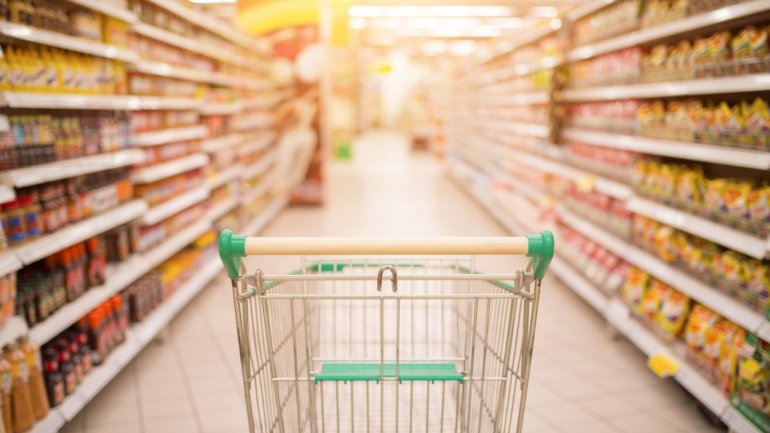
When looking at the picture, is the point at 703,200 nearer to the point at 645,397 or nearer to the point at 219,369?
the point at 645,397

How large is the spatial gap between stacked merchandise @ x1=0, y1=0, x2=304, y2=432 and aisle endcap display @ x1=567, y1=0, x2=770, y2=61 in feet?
10.0

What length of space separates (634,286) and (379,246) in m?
2.48

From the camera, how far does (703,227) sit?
8.82ft

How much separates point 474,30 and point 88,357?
15598mm

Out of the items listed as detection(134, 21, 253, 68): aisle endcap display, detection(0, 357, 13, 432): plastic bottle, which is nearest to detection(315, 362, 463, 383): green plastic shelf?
detection(0, 357, 13, 432): plastic bottle

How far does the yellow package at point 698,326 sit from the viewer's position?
266 cm

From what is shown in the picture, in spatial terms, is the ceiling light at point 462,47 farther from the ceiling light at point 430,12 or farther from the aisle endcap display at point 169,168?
the aisle endcap display at point 169,168

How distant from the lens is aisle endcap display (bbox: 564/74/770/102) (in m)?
2.33

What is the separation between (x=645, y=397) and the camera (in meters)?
2.88

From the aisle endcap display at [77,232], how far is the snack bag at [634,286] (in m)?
3.10

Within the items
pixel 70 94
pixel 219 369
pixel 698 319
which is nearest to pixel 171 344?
pixel 219 369

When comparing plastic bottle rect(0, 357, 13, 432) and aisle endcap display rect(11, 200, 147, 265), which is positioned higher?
aisle endcap display rect(11, 200, 147, 265)

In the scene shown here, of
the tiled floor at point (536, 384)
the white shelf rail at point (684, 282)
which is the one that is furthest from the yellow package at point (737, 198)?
the tiled floor at point (536, 384)

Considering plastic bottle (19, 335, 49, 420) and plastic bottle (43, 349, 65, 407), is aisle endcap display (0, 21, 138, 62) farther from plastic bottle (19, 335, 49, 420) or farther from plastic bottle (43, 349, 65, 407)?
plastic bottle (43, 349, 65, 407)
